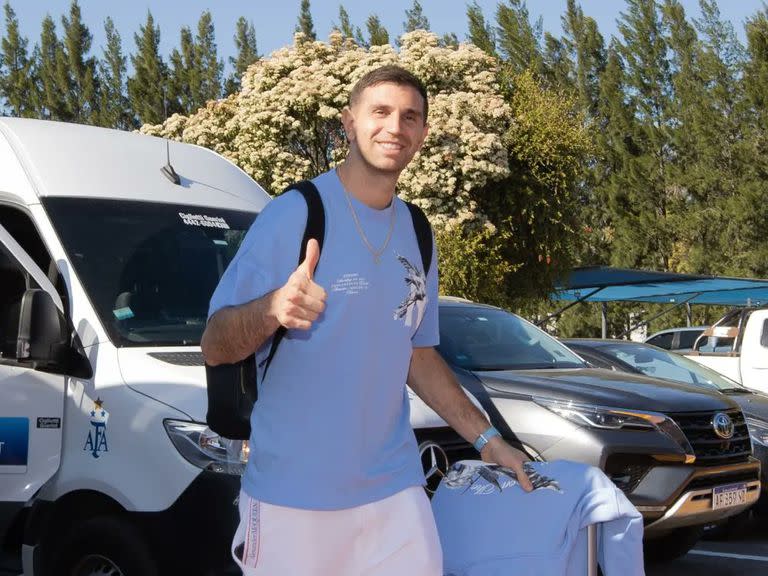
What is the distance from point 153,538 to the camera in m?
4.68

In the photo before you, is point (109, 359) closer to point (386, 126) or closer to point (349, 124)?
point (349, 124)

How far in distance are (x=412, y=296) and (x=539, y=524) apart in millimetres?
746

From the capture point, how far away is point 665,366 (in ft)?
33.9

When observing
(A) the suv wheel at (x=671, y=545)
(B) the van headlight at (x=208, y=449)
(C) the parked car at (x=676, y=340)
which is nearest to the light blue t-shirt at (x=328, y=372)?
(B) the van headlight at (x=208, y=449)

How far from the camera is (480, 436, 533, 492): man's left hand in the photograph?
3.42m

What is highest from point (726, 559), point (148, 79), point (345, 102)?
point (148, 79)

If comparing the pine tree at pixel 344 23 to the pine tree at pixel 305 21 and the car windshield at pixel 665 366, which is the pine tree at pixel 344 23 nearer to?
the pine tree at pixel 305 21

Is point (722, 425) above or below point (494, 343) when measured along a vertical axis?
below

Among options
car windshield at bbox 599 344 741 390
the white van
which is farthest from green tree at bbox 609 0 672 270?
the white van

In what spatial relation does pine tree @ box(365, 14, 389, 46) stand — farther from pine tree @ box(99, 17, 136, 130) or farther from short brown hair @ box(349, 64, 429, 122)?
short brown hair @ box(349, 64, 429, 122)

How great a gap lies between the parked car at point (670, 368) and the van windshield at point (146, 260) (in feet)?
15.2

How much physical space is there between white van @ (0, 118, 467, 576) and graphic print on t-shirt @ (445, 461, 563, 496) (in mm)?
1321

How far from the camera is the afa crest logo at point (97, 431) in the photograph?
4.95 m

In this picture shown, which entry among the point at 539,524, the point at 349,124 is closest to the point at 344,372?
the point at 349,124
